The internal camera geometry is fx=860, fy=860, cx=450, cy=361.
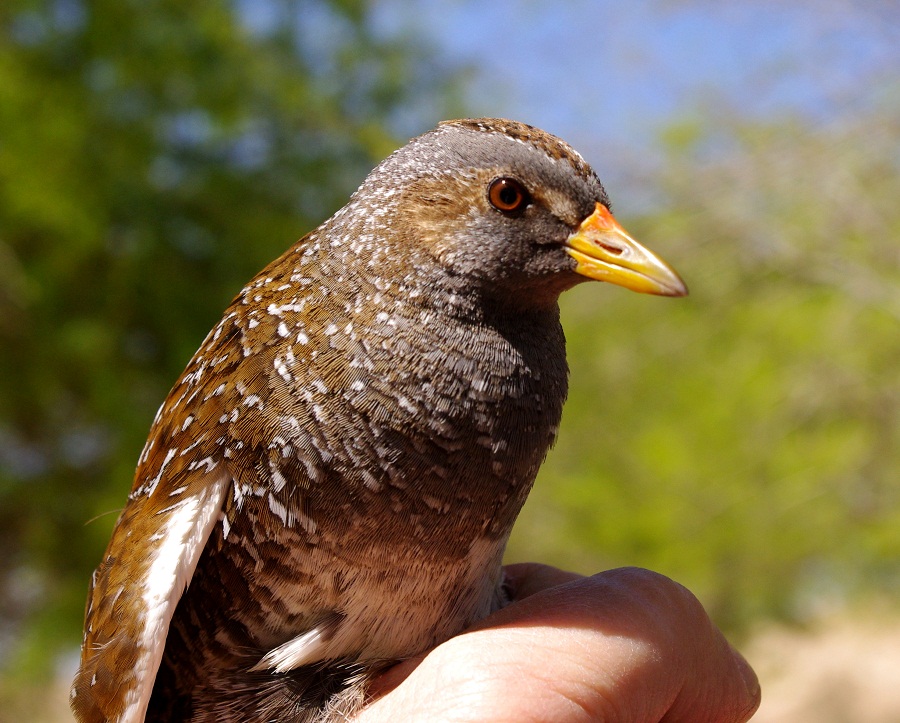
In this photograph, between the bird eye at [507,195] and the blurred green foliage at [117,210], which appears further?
the blurred green foliage at [117,210]

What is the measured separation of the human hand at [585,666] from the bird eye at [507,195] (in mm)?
625

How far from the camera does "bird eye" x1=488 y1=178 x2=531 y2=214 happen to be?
135 centimetres

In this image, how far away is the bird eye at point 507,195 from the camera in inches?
53.2

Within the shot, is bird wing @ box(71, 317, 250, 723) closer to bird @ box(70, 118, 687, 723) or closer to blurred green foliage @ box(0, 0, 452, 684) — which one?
bird @ box(70, 118, 687, 723)

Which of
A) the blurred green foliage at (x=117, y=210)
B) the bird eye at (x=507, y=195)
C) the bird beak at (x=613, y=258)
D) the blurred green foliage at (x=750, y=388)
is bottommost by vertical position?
the blurred green foliage at (x=750, y=388)

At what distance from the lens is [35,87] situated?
15.2 feet

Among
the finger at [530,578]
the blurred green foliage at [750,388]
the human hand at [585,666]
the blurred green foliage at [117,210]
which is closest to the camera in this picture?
the human hand at [585,666]

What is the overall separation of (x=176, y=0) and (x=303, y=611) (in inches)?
179

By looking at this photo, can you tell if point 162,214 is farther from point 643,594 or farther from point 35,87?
point 643,594

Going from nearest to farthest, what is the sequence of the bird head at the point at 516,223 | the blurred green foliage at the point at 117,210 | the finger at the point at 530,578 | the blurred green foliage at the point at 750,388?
the bird head at the point at 516,223
the finger at the point at 530,578
the blurred green foliage at the point at 750,388
the blurred green foliage at the point at 117,210

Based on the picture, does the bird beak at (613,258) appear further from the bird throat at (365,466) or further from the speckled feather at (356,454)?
the bird throat at (365,466)

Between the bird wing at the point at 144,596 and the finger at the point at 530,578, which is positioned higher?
the bird wing at the point at 144,596

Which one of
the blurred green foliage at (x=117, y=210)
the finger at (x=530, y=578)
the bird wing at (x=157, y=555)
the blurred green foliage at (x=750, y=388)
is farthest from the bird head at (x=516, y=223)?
the blurred green foliage at (x=117, y=210)

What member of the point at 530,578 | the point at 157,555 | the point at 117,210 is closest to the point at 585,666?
the point at 530,578
